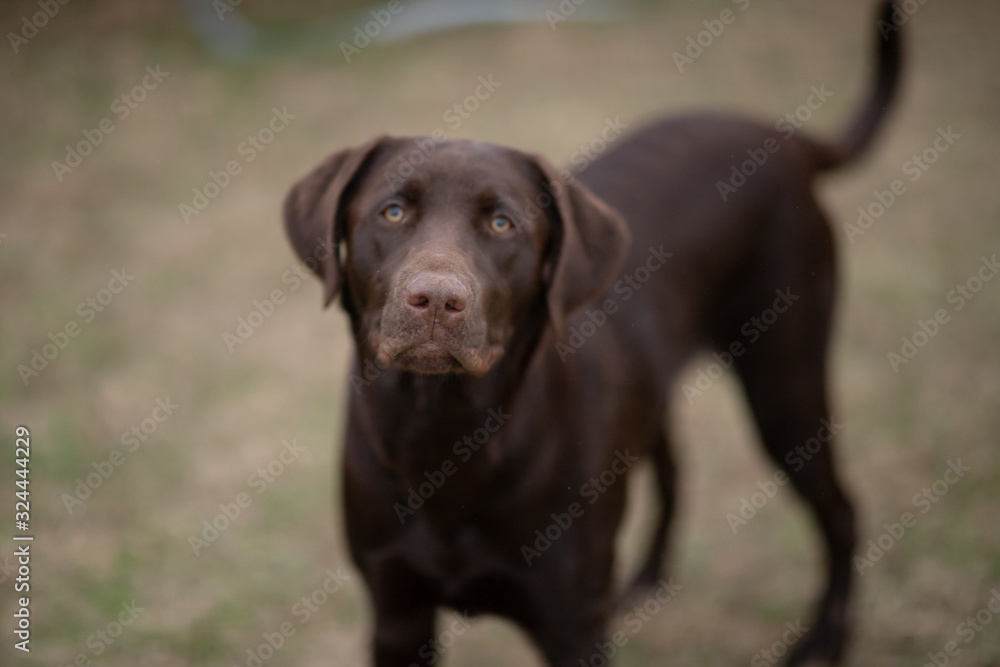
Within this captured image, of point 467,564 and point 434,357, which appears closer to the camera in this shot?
point 434,357

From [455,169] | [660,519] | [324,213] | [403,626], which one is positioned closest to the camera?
[455,169]

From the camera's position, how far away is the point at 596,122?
314 inches

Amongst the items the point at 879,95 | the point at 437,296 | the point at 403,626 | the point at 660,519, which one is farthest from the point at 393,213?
the point at 879,95

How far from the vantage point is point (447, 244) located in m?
2.23

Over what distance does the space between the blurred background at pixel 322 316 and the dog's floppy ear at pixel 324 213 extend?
1.45 meters

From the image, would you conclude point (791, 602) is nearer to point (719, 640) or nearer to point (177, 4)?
point (719, 640)

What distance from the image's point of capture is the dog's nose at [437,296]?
2.08 metres

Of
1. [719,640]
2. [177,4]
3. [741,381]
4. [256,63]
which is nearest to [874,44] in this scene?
[741,381]

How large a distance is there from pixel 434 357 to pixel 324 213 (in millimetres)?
548

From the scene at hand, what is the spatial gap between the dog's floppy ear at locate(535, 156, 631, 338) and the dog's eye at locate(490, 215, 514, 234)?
0.16 m

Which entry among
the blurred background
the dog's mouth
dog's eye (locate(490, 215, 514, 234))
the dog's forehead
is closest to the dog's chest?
the dog's mouth

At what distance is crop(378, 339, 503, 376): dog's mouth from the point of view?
2.15 metres

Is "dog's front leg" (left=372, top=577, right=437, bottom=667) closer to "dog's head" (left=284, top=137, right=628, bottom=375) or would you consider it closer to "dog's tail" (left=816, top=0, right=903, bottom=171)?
"dog's head" (left=284, top=137, right=628, bottom=375)

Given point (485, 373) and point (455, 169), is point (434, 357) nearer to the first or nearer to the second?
point (485, 373)
